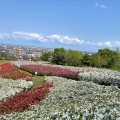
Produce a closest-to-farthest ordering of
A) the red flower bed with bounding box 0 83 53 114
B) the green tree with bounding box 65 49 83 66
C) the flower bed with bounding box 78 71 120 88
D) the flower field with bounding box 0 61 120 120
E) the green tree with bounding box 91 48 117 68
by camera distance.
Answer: the flower field with bounding box 0 61 120 120 → the red flower bed with bounding box 0 83 53 114 → the flower bed with bounding box 78 71 120 88 → the green tree with bounding box 91 48 117 68 → the green tree with bounding box 65 49 83 66

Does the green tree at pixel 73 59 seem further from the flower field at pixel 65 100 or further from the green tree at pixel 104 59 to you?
the flower field at pixel 65 100

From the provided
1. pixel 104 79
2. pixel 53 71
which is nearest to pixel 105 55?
pixel 53 71

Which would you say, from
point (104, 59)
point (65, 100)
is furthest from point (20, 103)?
point (104, 59)

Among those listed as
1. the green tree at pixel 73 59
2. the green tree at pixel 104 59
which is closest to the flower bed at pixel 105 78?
the green tree at pixel 104 59

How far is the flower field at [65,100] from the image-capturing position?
5.35 m

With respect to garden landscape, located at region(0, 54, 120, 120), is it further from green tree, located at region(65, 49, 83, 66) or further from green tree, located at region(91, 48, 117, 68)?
green tree, located at region(91, 48, 117, 68)

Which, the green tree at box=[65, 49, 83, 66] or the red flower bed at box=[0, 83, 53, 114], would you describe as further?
the green tree at box=[65, 49, 83, 66]

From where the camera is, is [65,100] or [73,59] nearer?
[65,100]

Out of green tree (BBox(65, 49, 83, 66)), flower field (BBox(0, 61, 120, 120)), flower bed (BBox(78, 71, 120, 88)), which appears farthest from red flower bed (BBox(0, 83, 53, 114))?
green tree (BBox(65, 49, 83, 66))

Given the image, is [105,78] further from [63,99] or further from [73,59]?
[73,59]

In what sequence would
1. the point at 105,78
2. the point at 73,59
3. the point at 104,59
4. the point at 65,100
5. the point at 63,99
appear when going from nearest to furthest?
the point at 65,100
the point at 63,99
the point at 105,78
the point at 73,59
the point at 104,59

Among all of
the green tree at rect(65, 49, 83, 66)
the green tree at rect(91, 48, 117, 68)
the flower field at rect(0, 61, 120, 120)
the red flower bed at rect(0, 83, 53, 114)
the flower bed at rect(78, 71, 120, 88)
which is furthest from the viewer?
the green tree at rect(65, 49, 83, 66)

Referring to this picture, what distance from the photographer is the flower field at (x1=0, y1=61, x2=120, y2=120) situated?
535 centimetres

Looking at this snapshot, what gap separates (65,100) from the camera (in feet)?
34.3
